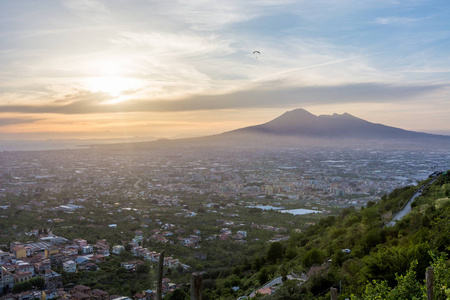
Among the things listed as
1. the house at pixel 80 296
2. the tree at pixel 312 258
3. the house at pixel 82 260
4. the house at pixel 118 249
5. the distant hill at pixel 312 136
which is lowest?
the house at pixel 118 249

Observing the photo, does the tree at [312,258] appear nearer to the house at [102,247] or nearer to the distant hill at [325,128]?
the house at [102,247]

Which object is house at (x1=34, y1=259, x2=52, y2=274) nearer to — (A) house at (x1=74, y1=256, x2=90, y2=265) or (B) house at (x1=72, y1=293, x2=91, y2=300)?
(A) house at (x1=74, y1=256, x2=90, y2=265)

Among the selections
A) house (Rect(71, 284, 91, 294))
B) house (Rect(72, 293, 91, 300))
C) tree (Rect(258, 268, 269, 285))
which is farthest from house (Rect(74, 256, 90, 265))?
tree (Rect(258, 268, 269, 285))

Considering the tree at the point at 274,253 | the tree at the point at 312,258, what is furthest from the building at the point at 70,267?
the tree at the point at 312,258

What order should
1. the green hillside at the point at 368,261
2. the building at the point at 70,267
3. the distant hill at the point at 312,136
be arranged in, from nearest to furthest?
the green hillside at the point at 368,261 → the building at the point at 70,267 → the distant hill at the point at 312,136

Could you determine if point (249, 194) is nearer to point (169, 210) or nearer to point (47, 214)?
point (169, 210)
